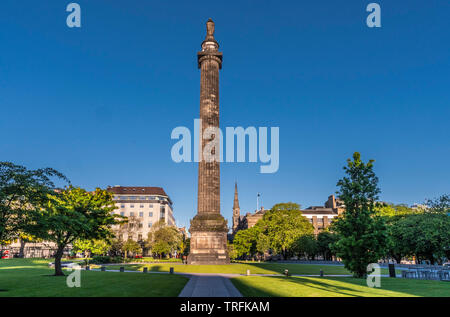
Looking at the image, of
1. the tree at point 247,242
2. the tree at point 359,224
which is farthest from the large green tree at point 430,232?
the tree at point 247,242

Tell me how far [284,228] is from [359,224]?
173ft

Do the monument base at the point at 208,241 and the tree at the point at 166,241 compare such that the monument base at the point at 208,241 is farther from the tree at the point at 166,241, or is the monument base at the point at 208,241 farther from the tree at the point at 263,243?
the tree at the point at 166,241

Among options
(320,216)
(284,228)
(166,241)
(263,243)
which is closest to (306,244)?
(284,228)

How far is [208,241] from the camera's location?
48.6m

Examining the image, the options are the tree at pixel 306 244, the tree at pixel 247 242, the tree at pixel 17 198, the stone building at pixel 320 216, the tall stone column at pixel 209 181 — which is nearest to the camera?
the tree at pixel 17 198

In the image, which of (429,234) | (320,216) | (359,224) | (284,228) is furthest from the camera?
(320,216)

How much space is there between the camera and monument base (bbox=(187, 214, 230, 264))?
1879 inches

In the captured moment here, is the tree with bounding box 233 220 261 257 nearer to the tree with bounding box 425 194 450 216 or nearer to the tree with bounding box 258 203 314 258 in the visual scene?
the tree with bounding box 258 203 314 258

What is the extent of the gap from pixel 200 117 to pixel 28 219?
37349 millimetres

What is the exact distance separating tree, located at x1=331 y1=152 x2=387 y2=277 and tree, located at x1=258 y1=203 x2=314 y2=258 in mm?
49314

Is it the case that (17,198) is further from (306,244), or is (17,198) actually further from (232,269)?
(306,244)

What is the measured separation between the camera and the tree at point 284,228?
7912 cm

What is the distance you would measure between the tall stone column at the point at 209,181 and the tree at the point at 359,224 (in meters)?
21.7

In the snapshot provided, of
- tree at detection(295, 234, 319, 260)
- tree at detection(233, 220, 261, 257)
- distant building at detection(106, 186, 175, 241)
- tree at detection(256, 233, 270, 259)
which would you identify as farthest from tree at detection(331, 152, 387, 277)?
distant building at detection(106, 186, 175, 241)
